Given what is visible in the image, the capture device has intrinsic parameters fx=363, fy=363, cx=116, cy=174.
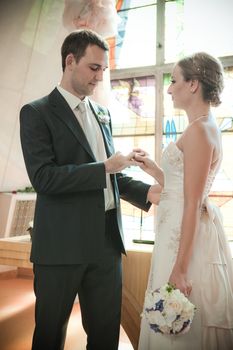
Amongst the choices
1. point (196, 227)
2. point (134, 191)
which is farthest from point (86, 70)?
point (196, 227)

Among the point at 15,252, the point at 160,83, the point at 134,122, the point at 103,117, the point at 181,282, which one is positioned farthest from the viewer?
the point at 134,122

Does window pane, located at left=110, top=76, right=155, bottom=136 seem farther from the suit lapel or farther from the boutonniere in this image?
the suit lapel

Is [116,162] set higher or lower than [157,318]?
higher

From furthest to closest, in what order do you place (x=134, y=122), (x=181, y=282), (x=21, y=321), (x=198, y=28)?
(x=134, y=122), (x=198, y=28), (x=21, y=321), (x=181, y=282)

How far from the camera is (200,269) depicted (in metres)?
1.41

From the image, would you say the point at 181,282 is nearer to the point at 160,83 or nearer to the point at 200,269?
the point at 200,269

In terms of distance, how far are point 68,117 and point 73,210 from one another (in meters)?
0.39

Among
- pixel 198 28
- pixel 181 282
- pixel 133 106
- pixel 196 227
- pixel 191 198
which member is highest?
pixel 198 28

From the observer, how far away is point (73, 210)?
4.86ft

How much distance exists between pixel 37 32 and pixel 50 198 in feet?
13.1

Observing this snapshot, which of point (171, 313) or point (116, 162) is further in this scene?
point (116, 162)

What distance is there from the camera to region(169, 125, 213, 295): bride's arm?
1357mm

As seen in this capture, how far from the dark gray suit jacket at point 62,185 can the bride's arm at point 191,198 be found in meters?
0.33

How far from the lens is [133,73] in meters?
4.79
